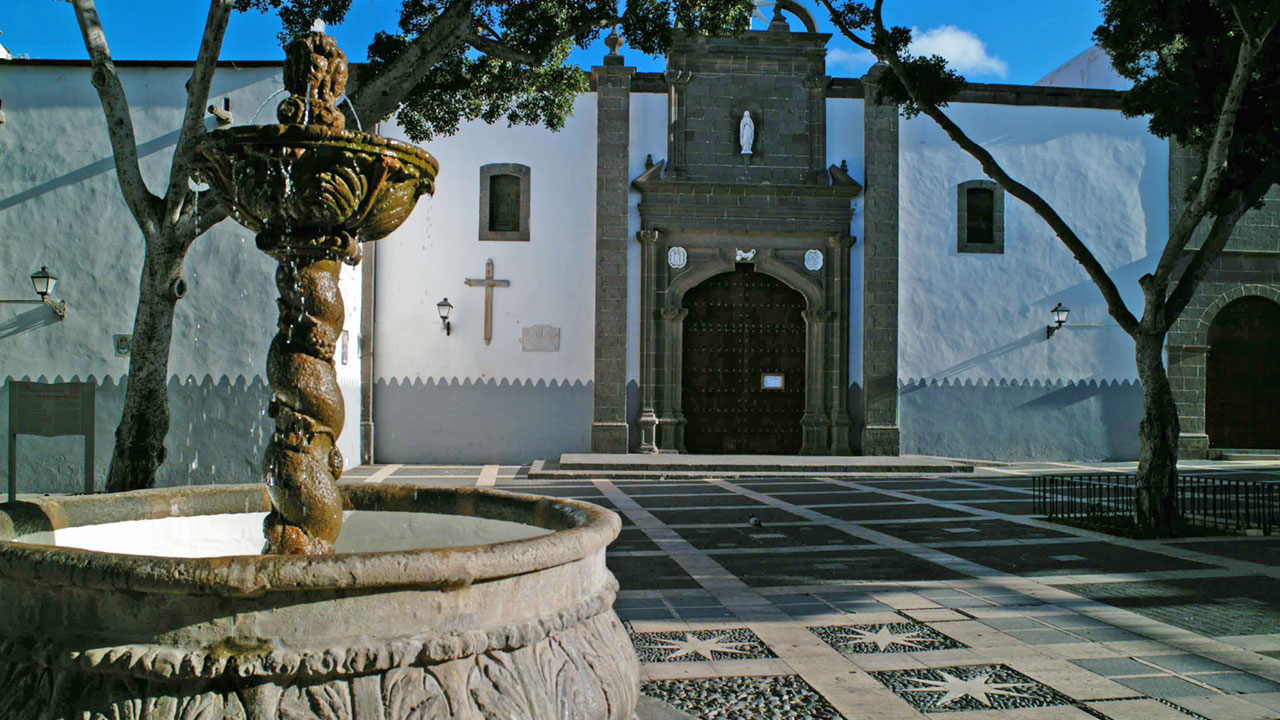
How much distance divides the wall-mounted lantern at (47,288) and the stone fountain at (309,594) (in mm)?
10193

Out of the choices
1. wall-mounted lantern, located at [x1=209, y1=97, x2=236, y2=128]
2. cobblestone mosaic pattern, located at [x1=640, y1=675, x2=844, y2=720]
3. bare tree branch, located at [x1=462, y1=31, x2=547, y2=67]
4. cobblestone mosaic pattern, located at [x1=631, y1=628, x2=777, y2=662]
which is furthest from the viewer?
wall-mounted lantern, located at [x1=209, y1=97, x2=236, y2=128]

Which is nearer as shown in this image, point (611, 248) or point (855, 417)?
point (611, 248)

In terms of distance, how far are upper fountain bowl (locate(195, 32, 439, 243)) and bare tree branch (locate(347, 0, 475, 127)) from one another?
505 cm

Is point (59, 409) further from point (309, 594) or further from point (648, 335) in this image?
point (309, 594)

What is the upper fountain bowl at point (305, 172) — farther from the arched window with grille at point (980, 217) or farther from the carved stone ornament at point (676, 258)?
the arched window with grille at point (980, 217)

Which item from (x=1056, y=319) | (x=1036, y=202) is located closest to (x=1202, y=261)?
(x=1036, y=202)

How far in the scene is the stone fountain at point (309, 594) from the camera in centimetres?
230

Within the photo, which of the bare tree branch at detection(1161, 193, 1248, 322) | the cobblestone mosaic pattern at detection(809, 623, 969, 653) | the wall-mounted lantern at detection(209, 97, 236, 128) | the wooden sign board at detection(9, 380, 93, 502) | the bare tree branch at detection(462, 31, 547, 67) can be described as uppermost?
the wall-mounted lantern at detection(209, 97, 236, 128)

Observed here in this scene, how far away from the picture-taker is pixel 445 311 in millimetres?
15617

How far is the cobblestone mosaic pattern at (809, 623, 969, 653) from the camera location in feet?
15.3

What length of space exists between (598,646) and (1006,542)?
6244 mm

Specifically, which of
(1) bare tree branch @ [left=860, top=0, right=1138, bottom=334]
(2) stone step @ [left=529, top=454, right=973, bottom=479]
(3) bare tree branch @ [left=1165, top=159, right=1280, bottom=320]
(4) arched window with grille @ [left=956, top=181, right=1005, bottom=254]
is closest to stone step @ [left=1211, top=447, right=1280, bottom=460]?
(4) arched window with grille @ [left=956, top=181, right=1005, bottom=254]

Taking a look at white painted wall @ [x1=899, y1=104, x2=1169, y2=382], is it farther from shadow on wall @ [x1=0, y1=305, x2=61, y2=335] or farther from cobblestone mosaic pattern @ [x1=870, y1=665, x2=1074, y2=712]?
shadow on wall @ [x1=0, y1=305, x2=61, y2=335]

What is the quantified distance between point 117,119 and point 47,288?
5.59 meters
